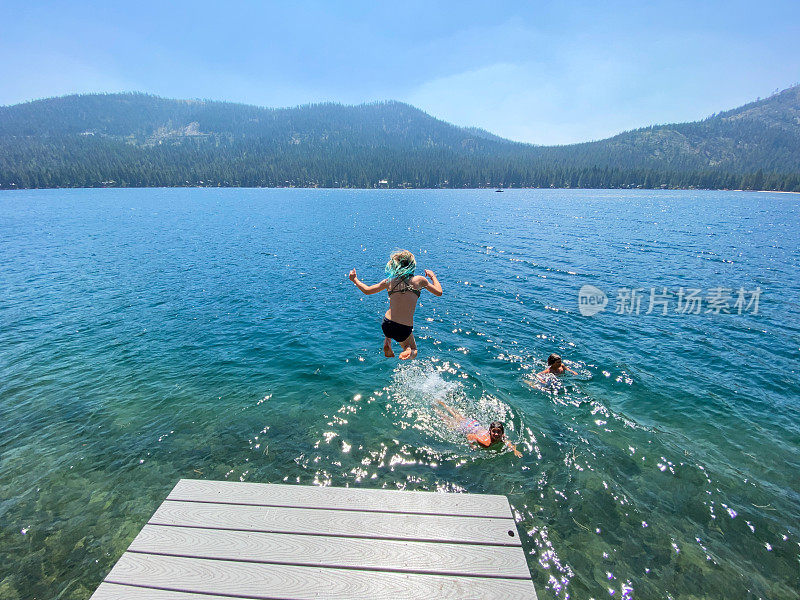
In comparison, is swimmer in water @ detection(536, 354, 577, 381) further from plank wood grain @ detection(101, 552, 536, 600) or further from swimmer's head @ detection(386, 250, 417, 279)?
plank wood grain @ detection(101, 552, 536, 600)

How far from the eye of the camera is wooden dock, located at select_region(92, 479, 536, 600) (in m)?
4.40

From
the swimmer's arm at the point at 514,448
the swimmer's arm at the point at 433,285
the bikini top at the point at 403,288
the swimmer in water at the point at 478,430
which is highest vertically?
the swimmer's arm at the point at 433,285

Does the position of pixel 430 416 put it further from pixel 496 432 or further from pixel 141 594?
pixel 141 594

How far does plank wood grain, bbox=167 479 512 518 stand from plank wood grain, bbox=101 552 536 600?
1.06m

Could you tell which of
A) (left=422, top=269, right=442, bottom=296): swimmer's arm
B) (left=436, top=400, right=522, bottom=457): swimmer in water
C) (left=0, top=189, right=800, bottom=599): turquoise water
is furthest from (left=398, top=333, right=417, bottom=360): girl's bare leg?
(left=436, top=400, right=522, bottom=457): swimmer in water

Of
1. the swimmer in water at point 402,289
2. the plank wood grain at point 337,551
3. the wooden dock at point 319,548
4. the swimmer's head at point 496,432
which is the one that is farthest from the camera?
the swimmer's head at point 496,432

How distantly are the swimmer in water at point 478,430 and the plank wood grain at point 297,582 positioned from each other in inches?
237

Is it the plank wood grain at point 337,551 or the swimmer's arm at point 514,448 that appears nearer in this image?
the plank wood grain at point 337,551

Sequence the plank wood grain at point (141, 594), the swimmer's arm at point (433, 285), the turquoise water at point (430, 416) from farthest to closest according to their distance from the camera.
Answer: the turquoise water at point (430, 416) → the swimmer's arm at point (433, 285) → the plank wood grain at point (141, 594)

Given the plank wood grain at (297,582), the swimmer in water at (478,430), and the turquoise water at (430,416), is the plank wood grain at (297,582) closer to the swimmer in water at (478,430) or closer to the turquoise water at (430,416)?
the turquoise water at (430,416)

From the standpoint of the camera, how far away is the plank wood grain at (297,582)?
171 inches

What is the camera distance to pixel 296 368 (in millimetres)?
15266

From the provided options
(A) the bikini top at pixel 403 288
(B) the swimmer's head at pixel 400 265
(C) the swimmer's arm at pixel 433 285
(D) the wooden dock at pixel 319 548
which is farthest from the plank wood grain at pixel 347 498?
(B) the swimmer's head at pixel 400 265

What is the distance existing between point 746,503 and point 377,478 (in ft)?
31.9
